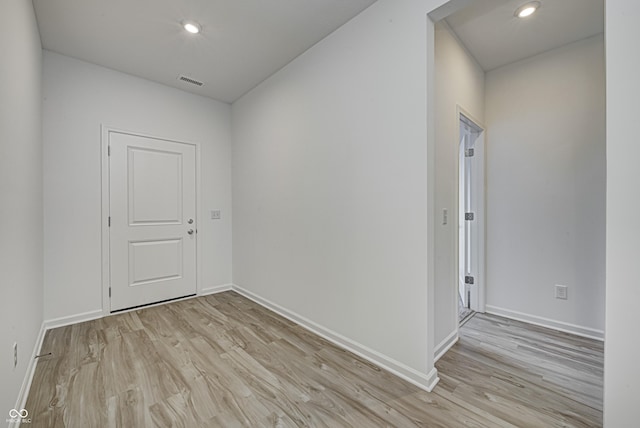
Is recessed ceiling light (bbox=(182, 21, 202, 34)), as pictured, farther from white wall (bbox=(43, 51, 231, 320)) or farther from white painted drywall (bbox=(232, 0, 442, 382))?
white wall (bbox=(43, 51, 231, 320))

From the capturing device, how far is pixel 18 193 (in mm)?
1614

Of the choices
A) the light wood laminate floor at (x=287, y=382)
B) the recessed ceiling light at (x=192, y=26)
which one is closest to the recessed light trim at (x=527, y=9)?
the recessed ceiling light at (x=192, y=26)

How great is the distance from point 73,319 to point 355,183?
309cm

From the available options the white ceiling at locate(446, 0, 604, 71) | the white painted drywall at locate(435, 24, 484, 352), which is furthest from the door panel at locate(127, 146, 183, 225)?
the white ceiling at locate(446, 0, 604, 71)

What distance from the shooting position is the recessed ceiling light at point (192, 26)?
2225 mm

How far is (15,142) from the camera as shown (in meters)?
1.54

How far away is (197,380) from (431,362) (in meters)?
1.57

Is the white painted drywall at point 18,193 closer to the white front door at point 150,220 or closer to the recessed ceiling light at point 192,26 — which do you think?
the white front door at point 150,220

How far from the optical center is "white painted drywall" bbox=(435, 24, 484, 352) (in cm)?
211

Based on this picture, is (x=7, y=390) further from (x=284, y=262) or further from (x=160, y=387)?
(x=284, y=262)

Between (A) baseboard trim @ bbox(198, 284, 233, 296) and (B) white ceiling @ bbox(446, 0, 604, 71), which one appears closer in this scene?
(B) white ceiling @ bbox(446, 0, 604, 71)

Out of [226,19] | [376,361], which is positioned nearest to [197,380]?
[376,361]

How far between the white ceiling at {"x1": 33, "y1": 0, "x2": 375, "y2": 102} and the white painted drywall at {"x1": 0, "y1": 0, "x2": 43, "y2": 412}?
32 centimetres

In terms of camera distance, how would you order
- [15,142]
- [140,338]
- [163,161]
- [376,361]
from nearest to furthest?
[15,142] < [376,361] < [140,338] < [163,161]
